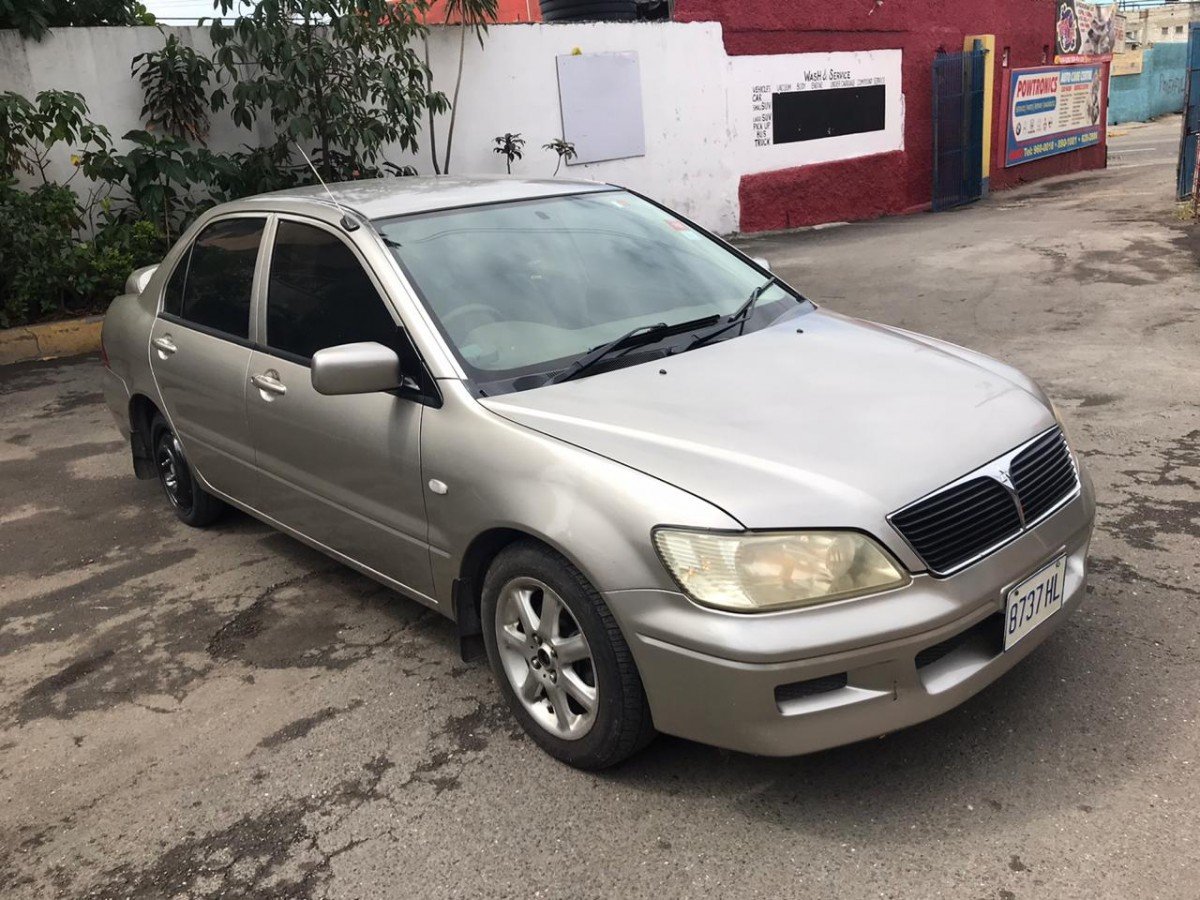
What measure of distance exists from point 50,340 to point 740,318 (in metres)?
7.18

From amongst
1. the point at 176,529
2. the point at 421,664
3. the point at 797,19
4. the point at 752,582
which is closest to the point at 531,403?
the point at 752,582

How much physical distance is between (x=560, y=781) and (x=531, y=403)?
1.06 meters

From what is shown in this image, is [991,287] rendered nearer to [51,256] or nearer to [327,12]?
[327,12]

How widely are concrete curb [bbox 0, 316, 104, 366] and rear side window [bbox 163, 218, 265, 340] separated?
4.69 meters

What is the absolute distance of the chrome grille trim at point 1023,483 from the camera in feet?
8.50

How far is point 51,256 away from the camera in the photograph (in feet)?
28.1

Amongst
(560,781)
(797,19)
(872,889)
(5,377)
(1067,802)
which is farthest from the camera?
(797,19)

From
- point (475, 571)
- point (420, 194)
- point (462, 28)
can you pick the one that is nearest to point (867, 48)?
point (462, 28)

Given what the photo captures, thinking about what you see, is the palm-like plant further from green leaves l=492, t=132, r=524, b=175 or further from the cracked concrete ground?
the cracked concrete ground

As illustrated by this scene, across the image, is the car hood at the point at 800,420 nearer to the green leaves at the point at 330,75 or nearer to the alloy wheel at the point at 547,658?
the alloy wheel at the point at 547,658

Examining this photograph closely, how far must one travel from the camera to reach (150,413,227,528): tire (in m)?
4.92

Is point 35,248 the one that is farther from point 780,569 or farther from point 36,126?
point 780,569

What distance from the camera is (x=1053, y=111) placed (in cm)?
2097

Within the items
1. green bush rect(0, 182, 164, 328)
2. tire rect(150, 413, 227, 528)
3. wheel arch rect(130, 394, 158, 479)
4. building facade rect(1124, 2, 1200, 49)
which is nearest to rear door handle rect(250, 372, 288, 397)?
tire rect(150, 413, 227, 528)
